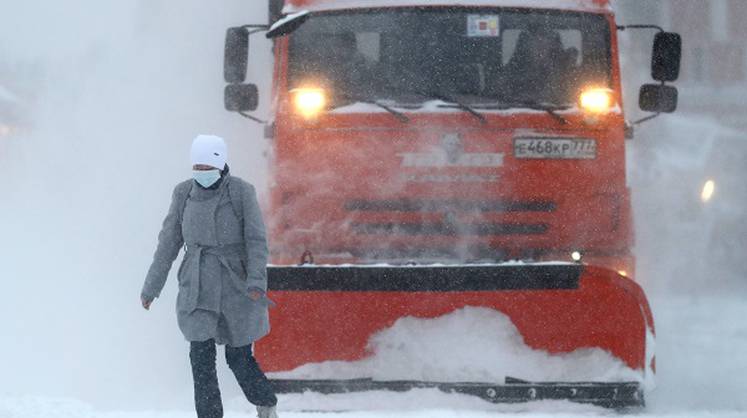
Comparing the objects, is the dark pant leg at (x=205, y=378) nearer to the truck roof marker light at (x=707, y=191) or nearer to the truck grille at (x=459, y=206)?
the truck grille at (x=459, y=206)

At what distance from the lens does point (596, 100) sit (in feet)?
28.7

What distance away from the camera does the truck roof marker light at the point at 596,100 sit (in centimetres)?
871

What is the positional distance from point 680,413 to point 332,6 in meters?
3.35

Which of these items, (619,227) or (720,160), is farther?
(720,160)

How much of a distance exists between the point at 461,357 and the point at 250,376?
56.6 inches

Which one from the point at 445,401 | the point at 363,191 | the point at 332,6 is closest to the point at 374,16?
→ the point at 332,6

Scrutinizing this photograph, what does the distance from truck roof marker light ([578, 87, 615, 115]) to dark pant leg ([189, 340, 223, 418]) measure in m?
3.43

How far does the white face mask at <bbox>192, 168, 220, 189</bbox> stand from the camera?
6219mm

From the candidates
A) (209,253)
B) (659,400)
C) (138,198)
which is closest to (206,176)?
(209,253)

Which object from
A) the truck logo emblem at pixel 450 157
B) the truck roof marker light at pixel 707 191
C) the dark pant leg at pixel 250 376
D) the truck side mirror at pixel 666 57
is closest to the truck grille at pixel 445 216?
the truck logo emblem at pixel 450 157

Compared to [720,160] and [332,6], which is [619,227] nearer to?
[332,6]

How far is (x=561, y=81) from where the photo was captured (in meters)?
8.77

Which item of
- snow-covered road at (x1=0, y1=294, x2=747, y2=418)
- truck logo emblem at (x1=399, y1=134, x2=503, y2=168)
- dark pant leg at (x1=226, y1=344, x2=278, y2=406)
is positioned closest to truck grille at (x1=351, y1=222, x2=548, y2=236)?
truck logo emblem at (x1=399, y1=134, x2=503, y2=168)

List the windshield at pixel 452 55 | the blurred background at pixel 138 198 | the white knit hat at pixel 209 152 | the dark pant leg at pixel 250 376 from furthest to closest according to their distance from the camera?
the blurred background at pixel 138 198 < the windshield at pixel 452 55 < the dark pant leg at pixel 250 376 < the white knit hat at pixel 209 152
